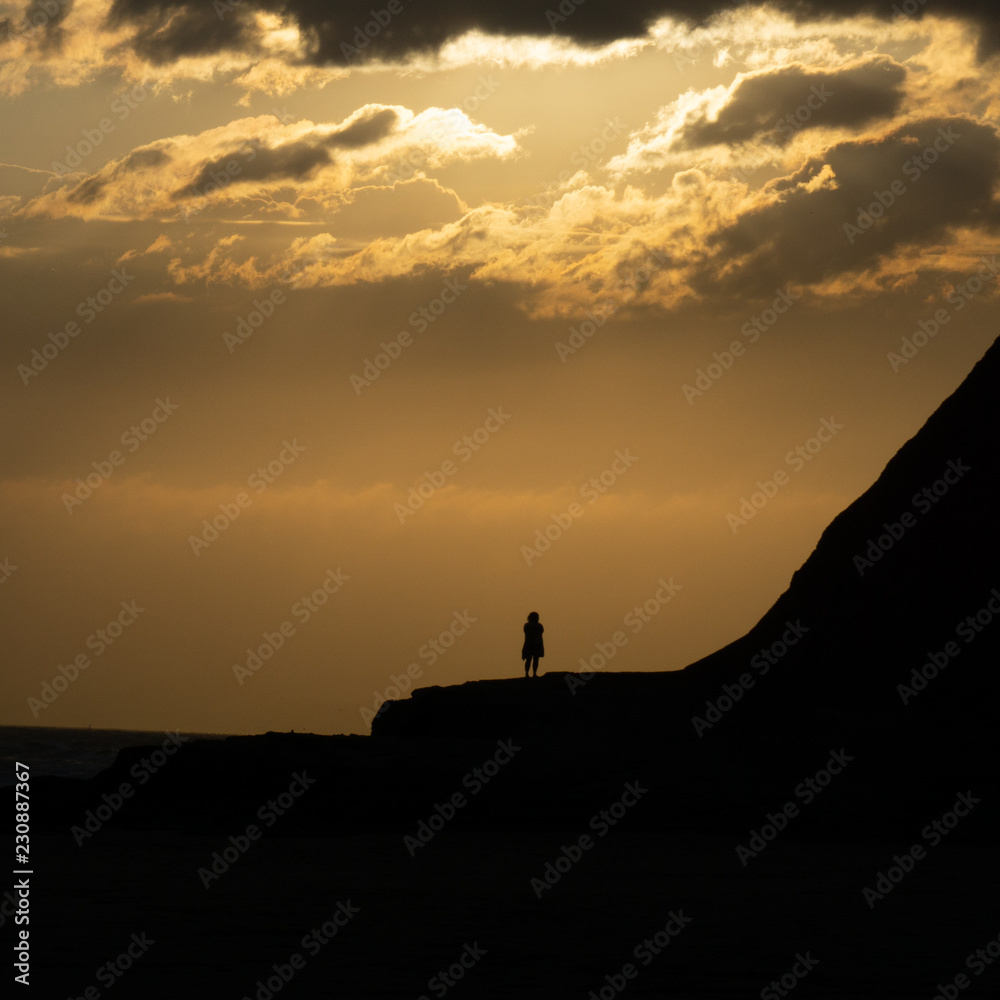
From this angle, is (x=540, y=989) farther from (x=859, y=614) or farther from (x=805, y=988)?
(x=859, y=614)

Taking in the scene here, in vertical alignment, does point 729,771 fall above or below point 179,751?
below

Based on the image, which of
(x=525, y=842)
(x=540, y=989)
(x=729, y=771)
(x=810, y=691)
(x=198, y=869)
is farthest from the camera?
(x=810, y=691)

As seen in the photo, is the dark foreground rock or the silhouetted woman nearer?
the dark foreground rock

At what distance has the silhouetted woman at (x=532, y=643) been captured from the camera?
32031mm

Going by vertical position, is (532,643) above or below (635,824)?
above

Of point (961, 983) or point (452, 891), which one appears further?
point (452, 891)

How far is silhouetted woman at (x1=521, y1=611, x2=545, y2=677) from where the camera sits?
105 feet

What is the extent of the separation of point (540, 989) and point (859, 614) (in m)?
25.4

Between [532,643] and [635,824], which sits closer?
[635,824]

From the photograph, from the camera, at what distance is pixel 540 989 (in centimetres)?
973

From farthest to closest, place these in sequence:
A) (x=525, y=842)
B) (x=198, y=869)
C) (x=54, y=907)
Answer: (x=525, y=842), (x=198, y=869), (x=54, y=907)

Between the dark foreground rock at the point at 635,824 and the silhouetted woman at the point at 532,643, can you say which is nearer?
the dark foreground rock at the point at 635,824

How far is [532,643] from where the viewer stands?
105 ft

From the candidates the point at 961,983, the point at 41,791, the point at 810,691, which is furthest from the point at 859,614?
the point at 961,983
